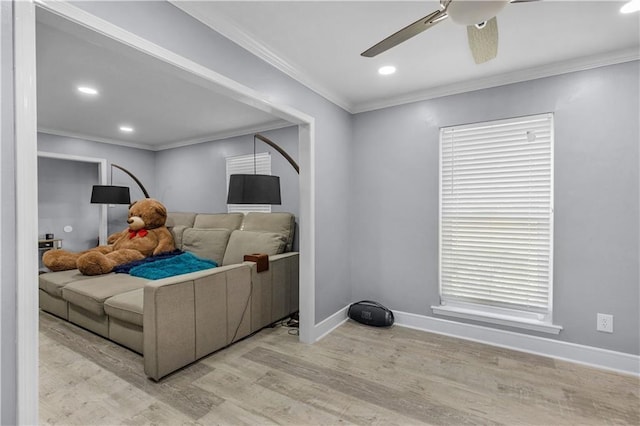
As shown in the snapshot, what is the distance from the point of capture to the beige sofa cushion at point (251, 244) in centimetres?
364

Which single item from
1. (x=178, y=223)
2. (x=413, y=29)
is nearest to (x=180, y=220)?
(x=178, y=223)

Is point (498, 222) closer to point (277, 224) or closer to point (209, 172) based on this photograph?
point (277, 224)

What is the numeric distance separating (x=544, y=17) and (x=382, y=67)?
3.62 feet

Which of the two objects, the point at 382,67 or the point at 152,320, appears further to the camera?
the point at 382,67

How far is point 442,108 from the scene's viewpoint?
3037 millimetres

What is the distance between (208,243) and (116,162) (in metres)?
2.82

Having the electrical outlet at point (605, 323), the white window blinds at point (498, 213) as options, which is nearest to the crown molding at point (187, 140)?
the white window blinds at point (498, 213)

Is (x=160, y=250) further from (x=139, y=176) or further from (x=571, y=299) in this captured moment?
(x=571, y=299)

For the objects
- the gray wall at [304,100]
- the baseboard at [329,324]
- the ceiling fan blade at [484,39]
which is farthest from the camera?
the baseboard at [329,324]

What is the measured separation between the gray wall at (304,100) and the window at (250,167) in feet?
4.64

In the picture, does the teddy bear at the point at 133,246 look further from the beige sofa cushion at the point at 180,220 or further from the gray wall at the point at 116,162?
the gray wall at the point at 116,162

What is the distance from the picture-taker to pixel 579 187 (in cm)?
248

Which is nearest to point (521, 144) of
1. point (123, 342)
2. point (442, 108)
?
point (442, 108)

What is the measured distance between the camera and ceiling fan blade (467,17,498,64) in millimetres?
1385
